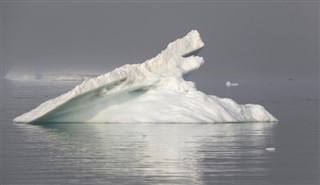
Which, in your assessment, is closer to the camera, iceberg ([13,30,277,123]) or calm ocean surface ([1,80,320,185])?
calm ocean surface ([1,80,320,185])

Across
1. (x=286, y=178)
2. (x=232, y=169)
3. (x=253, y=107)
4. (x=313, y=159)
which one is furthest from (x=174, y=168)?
(x=253, y=107)

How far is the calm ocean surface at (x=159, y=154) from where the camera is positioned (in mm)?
19875

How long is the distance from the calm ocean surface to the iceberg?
1.67 feet

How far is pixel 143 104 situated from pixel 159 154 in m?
9.83

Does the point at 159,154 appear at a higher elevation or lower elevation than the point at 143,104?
lower

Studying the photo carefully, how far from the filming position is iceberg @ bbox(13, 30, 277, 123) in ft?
107

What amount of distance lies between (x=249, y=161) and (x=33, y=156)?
5.61 meters

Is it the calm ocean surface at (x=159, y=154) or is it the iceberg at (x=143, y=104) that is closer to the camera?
the calm ocean surface at (x=159, y=154)

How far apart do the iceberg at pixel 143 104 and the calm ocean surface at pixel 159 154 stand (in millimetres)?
508

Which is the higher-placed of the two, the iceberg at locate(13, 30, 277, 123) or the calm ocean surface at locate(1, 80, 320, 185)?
A: the iceberg at locate(13, 30, 277, 123)

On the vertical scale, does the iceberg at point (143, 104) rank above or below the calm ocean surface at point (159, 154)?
above

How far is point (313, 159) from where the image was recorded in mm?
23531

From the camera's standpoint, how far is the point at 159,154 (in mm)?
23984

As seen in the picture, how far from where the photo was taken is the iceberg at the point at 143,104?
32.8 meters
